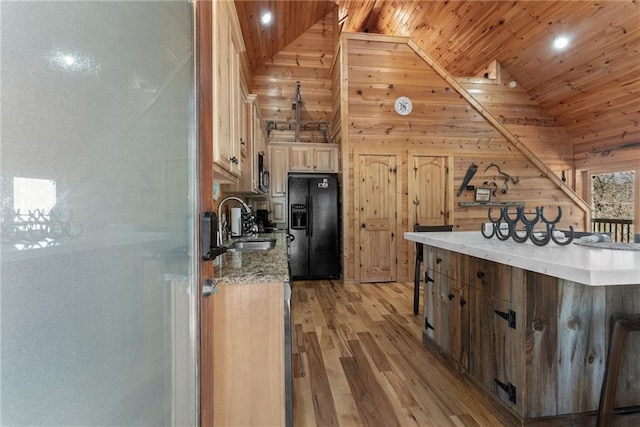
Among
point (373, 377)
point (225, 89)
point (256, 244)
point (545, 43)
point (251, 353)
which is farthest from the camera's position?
point (545, 43)

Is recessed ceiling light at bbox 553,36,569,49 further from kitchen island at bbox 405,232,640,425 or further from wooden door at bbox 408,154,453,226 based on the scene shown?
kitchen island at bbox 405,232,640,425

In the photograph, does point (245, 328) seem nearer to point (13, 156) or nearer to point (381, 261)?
point (13, 156)

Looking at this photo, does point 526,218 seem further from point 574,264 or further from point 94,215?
point 94,215

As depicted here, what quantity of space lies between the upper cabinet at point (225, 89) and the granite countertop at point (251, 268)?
53cm

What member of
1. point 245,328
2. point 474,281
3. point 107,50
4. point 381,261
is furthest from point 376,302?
point 107,50

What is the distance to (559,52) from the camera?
14.6 feet

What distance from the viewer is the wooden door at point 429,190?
4.65m

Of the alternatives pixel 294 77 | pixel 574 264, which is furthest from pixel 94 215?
pixel 294 77

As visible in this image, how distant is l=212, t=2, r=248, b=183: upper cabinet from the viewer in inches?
54.9

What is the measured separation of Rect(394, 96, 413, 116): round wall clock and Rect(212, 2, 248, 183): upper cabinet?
3.11 meters

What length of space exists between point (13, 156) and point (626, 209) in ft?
24.4

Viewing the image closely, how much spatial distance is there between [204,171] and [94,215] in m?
0.48

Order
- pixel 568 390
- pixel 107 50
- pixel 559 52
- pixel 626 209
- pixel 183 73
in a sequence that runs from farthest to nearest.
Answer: pixel 626 209 → pixel 559 52 → pixel 568 390 → pixel 183 73 → pixel 107 50

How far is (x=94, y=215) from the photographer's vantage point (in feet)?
1.82
